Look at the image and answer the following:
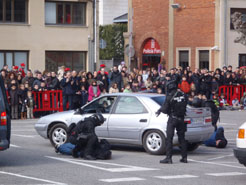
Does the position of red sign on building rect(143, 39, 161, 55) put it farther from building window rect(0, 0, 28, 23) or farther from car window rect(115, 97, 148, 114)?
car window rect(115, 97, 148, 114)

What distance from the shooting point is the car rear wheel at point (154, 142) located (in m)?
14.3

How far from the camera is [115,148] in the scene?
15898mm

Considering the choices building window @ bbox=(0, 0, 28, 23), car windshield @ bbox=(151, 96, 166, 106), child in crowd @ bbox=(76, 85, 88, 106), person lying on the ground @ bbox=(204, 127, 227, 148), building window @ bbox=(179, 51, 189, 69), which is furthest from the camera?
building window @ bbox=(179, 51, 189, 69)

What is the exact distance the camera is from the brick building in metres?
41.9

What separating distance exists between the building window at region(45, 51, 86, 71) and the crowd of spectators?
611cm

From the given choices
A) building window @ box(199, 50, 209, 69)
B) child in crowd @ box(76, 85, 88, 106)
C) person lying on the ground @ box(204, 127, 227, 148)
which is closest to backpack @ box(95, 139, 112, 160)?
person lying on the ground @ box(204, 127, 227, 148)

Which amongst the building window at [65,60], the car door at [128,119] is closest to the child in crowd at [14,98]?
the car door at [128,119]

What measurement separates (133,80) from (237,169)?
16.0 m

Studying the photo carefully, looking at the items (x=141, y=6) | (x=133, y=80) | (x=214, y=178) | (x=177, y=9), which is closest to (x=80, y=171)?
(x=214, y=178)

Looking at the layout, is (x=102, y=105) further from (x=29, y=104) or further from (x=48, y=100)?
(x=48, y=100)

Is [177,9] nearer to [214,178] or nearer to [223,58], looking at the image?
[223,58]

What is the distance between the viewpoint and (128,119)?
14.7 m

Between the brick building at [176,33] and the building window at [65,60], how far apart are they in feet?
33.0

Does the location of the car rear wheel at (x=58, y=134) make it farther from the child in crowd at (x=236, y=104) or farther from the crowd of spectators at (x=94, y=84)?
the child in crowd at (x=236, y=104)
